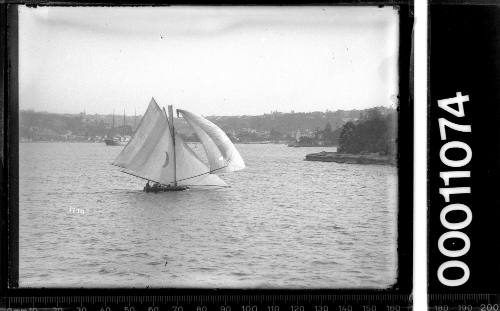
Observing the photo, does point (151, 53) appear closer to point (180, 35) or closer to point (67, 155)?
point (180, 35)

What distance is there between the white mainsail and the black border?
0.30 metres

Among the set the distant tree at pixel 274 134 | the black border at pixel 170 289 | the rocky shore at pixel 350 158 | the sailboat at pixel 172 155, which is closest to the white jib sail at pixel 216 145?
the sailboat at pixel 172 155

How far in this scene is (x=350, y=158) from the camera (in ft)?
5.09

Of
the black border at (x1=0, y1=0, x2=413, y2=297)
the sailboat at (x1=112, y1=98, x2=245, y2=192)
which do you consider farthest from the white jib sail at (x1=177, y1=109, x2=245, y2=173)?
the black border at (x1=0, y1=0, x2=413, y2=297)

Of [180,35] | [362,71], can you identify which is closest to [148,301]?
[180,35]

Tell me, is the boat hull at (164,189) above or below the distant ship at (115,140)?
Answer: below

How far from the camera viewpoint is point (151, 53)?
60.1 inches

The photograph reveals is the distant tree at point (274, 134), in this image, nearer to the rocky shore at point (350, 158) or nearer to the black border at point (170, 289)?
the rocky shore at point (350, 158)

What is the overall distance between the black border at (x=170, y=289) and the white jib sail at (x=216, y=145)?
0.33m

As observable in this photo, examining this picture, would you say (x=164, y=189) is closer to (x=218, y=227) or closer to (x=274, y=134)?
(x=218, y=227)

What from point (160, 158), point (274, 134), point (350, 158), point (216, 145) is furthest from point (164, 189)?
point (350, 158)

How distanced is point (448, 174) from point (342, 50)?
451 mm

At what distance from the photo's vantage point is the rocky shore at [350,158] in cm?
154

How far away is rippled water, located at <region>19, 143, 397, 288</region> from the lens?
1528mm
